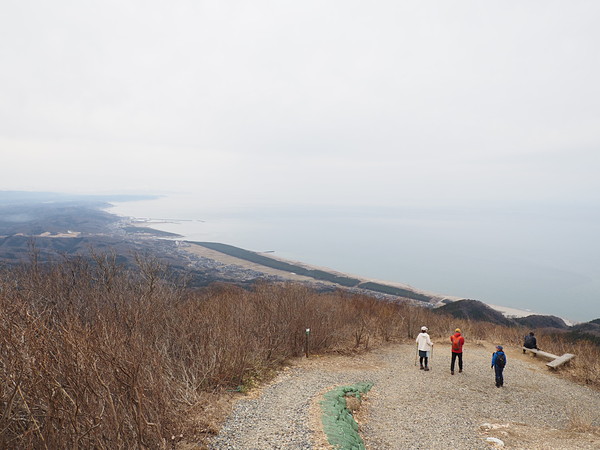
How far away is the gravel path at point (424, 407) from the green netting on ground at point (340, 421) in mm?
233

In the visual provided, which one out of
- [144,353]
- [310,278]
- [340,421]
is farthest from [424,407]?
[310,278]

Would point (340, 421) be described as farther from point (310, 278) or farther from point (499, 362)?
point (310, 278)

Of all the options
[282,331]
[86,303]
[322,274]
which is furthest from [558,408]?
[322,274]

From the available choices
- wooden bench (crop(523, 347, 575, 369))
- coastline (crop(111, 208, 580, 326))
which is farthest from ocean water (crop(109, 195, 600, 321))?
wooden bench (crop(523, 347, 575, 369))

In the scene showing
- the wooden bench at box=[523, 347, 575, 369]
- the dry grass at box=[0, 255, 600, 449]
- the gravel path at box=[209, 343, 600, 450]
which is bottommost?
the wooden bench at box=[523, 347, 575, 369]

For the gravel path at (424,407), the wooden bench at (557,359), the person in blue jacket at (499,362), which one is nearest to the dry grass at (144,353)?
the wooden bench at (557,359)

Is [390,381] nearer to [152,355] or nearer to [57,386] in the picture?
[152,355]

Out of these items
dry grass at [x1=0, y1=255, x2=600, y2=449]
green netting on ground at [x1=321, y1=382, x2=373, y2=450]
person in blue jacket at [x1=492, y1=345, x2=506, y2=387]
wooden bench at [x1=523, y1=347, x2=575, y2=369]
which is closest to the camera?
dry grass at [x1=0, y1=255, x2=600, y2=449]

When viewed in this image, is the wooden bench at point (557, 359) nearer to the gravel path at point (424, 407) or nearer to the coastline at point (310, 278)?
the gravel path at point (424, 407)

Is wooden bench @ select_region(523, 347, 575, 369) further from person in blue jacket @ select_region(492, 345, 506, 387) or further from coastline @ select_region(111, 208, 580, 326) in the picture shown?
coastline @ select_region(111, 208, 580, 326)

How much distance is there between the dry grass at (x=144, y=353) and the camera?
3873mm

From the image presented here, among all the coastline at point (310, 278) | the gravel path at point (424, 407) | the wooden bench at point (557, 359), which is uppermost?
the gravel path at point (424, 407)

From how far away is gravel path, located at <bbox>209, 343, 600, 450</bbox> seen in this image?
6.35 metres

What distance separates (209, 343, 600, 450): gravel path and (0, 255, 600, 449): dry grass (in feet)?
2.76
